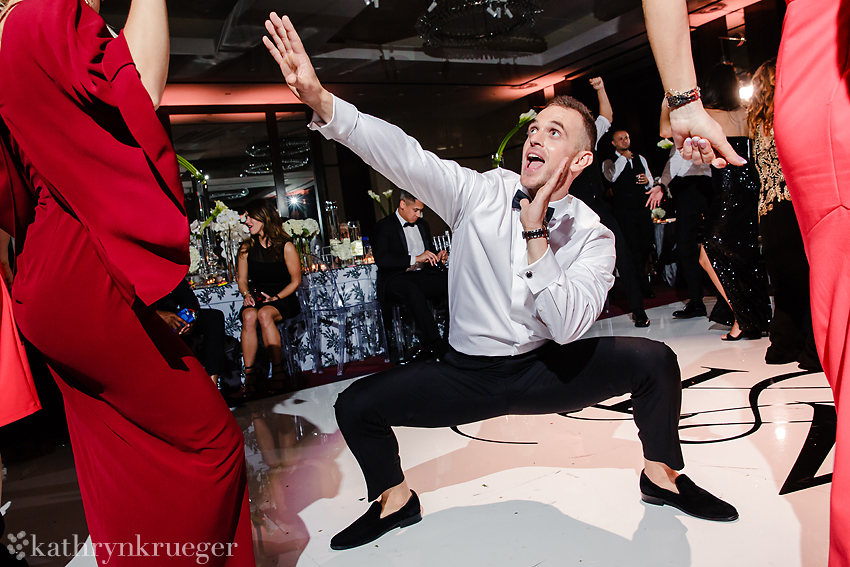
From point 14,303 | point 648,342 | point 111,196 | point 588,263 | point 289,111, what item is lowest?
point 648,342

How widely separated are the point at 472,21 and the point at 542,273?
22.3 feet

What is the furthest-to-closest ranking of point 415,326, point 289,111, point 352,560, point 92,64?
point 289,111 → point 415,326 → point 352,560 → point 92,64

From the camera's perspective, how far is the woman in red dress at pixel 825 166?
0.73 meters

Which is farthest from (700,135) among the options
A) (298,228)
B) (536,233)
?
(298,228)

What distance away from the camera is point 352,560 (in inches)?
70.4

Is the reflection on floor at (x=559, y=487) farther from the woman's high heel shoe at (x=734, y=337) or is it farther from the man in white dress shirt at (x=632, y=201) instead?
the man in white dress shirt at (x=632, y=201)

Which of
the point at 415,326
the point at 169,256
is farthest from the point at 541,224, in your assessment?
the point at 415,326

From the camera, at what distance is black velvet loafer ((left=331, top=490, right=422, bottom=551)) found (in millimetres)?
1867

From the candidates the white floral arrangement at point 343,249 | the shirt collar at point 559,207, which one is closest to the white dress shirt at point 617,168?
the white floral arrangement at point 343,249

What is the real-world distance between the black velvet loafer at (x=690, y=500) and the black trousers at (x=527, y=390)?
8 cm

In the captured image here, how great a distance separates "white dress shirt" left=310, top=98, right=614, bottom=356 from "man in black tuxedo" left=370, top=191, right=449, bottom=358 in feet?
8.75

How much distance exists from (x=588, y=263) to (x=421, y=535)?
99cm

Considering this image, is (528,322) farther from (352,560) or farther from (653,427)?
(352,560)

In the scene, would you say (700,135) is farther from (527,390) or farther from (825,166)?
(527,390)
